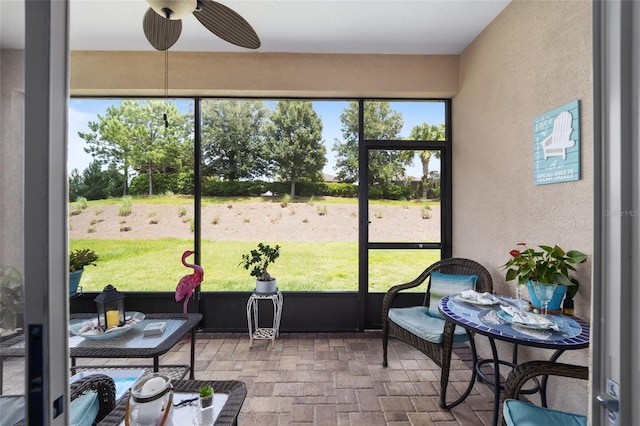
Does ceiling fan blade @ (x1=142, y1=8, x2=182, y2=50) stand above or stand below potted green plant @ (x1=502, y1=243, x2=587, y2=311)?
above

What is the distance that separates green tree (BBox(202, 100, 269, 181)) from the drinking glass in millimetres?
2779

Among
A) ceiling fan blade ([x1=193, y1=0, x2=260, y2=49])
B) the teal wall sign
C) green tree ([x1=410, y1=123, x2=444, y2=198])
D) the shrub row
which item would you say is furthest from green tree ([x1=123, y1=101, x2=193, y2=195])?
the teal wall sign

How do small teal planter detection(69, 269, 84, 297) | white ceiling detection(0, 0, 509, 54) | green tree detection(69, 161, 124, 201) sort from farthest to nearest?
green tree detection(69, 161, 124, 201) < small teal planter detection(69, 269, 84, 297) < white ceiling detection(0, 0, 509, 54)

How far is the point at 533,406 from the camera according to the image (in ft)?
4.59

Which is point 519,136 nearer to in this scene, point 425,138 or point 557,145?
→ point 557,145

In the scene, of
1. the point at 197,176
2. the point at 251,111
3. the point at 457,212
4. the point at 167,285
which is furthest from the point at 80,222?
the point at 457,212

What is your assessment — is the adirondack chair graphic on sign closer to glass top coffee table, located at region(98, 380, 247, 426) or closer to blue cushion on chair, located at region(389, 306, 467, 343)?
blue cushion on chair, located at region(389, 306, 467, 343)

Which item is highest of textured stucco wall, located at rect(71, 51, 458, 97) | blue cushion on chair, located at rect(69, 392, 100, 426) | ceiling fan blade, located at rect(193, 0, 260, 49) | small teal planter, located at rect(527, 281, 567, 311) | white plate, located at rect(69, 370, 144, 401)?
textured stucco wall, located at rect(71, 51, 458, 97)

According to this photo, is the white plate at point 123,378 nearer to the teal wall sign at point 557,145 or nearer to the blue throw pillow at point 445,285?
the blue throw pillow at point 445,285

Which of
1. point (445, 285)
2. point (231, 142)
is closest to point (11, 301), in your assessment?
point (445, 285)

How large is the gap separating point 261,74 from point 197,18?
148 cm

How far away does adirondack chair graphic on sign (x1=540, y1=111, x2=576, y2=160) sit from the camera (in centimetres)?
192

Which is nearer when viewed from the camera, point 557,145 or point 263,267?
point 557,145

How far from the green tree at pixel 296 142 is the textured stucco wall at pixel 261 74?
243 mm
